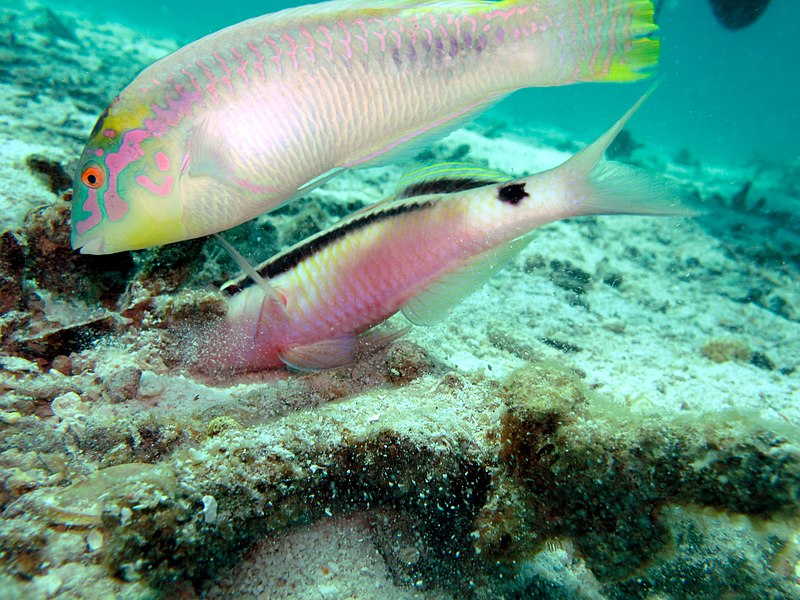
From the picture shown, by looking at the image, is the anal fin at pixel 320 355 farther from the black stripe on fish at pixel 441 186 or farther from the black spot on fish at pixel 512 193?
the black spot on fish at pixel 512 193

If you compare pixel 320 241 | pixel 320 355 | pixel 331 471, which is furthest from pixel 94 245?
pixel 331 471

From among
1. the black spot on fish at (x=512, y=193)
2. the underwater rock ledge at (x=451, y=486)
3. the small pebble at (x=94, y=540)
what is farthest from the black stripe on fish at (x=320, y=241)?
the small pebble at (x=94, y=540)

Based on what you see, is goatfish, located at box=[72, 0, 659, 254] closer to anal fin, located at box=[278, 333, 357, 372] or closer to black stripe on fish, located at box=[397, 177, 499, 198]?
black stripe on fish, located at box=[397, 177, 499, 198]

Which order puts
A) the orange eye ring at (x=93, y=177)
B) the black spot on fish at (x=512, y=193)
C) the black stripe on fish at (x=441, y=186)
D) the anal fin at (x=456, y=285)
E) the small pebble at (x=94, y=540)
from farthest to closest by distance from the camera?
the black stripe on fish at (x=441, y=186) → the anal fin at (x=456, y=285) → the black spot on fish at (x=512, y=193) → the orange eye ring at (x=93, y=177) → the small pebble at (x=94, y=540)

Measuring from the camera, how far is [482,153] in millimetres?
11984

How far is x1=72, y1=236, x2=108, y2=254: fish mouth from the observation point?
5.37 feet

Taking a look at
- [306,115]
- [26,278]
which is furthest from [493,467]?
[26,278]

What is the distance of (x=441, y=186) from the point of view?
7.43 ft

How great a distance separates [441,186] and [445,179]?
0.17 ft

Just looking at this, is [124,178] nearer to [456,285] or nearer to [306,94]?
[306,94]

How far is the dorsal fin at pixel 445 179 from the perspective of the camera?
2.24 metres

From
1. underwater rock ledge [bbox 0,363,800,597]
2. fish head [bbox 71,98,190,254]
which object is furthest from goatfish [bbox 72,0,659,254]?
underwater rock ledge [bbox 0,363,800,597]

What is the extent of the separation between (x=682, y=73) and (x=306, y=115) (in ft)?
→ 344

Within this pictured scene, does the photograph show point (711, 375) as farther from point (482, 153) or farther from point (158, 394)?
point (482, 153)
